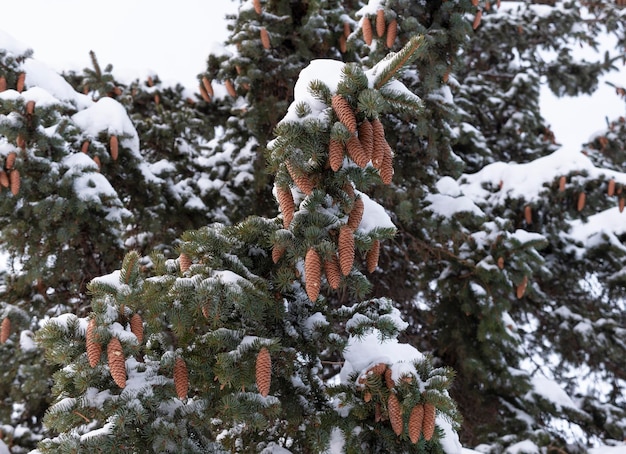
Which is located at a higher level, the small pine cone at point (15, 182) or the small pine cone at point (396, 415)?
the small pine cone at point (15, 182)

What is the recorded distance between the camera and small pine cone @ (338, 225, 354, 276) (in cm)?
255

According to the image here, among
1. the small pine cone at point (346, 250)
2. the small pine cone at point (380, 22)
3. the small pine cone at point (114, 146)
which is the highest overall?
the small pine cone at point (380, 22)

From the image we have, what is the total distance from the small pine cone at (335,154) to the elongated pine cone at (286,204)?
309 mm

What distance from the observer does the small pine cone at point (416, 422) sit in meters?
2.48

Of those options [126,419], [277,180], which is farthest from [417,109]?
[126,419]

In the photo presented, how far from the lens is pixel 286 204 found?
2768mm

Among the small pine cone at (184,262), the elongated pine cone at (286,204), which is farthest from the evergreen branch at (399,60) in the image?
the small pine cone at (184,262)

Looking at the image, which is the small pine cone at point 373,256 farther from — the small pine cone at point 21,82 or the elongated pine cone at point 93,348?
the small pine cone at point 21,82

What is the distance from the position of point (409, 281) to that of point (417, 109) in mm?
4964

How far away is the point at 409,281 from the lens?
293 inches

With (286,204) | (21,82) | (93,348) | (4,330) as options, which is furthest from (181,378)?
(21,82)

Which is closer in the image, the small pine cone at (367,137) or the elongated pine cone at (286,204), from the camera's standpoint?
the small pine cone at (367,137)

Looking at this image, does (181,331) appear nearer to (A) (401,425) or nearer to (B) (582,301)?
(A) (401,425)

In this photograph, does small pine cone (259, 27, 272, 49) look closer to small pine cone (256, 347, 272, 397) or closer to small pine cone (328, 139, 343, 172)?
small pine cone (328, 139, 343, 172)
